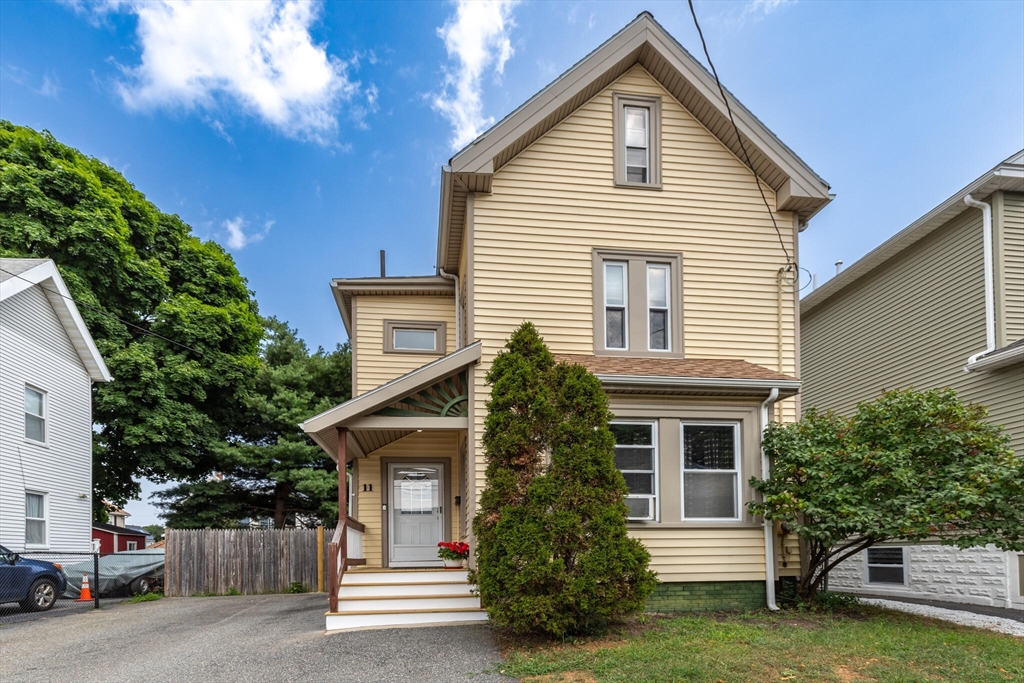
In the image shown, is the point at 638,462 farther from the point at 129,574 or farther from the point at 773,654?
the point at 129,574

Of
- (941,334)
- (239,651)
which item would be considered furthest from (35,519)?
(941,334)

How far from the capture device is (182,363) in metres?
21.7

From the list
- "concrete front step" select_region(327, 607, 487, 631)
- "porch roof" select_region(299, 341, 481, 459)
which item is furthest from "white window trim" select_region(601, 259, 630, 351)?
"concrete front step" select_region(327, 607, 487, 631)

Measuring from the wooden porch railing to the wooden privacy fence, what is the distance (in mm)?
5110

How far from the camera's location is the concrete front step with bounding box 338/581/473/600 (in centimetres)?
931

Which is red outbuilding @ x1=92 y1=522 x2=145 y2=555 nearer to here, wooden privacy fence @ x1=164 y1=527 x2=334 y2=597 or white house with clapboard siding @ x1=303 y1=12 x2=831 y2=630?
wooden privacy fence @ x1=164 y1=527 x2=334 y2=597

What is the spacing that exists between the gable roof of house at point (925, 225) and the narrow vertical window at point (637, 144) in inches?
213

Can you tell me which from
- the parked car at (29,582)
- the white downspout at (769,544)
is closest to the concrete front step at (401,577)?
the white downspout at (769,544)

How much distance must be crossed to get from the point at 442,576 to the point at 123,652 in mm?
3941

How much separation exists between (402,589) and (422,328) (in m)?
5.59

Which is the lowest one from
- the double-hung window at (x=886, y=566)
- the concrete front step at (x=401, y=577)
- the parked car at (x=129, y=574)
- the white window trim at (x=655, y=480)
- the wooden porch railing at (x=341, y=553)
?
the parked car at (x=129, y=574)

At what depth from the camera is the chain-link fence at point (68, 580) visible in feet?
38.6

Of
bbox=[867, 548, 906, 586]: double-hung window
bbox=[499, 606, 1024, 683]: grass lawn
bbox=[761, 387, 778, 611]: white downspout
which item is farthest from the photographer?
bbox=[867, 548, 906, 586]: double-hung window

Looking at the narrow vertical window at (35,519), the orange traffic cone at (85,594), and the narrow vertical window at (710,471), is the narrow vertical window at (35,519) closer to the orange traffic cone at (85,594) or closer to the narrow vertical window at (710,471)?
the orange traffic cone at (85,594)
